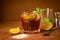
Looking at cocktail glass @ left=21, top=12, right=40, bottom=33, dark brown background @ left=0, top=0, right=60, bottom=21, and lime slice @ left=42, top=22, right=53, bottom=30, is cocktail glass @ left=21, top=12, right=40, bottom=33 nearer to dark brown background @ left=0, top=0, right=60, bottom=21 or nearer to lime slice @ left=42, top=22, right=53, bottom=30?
lime slice @ left=42, top=22, right=53, bottom=30

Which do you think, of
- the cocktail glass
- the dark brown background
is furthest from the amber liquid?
the dark brown background

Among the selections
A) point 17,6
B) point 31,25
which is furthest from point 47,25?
point 17,6

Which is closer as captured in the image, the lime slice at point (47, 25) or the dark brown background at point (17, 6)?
the lime slice at point (47, 25)

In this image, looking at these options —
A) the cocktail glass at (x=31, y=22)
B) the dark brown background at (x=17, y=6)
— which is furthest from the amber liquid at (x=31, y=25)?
the dark brown background at (x=17, y=6)

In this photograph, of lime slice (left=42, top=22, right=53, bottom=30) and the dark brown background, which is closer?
lime slice (left=42, top=22, right=53, bottom=30)

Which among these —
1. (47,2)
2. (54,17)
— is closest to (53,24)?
(54,17)

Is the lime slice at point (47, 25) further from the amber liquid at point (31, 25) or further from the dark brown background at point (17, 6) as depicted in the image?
the dark brown background at point (17, 6)

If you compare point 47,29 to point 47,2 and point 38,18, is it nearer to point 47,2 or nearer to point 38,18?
point 38,18

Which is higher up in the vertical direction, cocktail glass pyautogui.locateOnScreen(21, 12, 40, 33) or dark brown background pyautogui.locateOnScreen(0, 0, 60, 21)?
dark brown background pyautogui.locateOnScreen(0, 0, 60, 21)
